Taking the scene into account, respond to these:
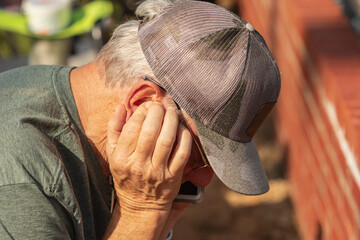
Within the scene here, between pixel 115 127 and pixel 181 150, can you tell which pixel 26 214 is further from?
pixel 181 150

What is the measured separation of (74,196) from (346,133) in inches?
65.1

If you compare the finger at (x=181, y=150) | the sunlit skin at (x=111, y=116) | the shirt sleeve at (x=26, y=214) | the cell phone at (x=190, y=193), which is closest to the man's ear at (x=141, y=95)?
the sunlit skin at (x=111, y=116)

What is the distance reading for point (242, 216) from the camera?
4.44 meters

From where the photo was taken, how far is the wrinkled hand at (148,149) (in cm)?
198

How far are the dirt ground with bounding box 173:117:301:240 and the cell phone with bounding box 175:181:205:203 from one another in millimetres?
1751

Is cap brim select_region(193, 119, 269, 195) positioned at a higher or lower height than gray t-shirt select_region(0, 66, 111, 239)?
lower

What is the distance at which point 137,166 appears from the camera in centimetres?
203

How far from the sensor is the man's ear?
1989mm

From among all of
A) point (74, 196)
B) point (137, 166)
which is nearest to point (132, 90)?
point (137, 166)

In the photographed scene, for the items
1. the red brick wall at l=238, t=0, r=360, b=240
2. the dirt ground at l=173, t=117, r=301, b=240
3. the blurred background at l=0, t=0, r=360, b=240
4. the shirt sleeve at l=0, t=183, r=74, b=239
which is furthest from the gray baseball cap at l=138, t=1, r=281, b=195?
the dirt ground at l=173, t=117, r=301, b=240

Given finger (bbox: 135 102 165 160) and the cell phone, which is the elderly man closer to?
finger (bbox: 135 102 165 160)

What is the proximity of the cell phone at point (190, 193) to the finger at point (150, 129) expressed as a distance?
0.59m

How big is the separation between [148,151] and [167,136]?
0.09 m

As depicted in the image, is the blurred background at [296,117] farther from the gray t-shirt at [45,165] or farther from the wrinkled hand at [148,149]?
the wrinkled hand at [148,149]
